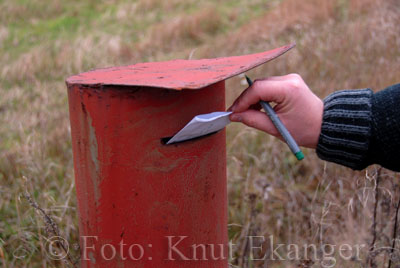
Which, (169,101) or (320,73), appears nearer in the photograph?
(169,101)

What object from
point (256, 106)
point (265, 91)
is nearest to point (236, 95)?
point (256, 106)

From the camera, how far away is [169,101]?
41.0 inches

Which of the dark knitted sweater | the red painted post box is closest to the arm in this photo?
the dark knitted sweater

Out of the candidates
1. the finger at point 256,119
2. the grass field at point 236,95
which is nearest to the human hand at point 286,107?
the finger at point 256,119

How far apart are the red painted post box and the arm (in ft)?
0.33

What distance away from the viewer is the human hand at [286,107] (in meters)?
1.10

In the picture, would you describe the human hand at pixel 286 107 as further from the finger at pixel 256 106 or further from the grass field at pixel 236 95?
the grass field at pixel 236 95

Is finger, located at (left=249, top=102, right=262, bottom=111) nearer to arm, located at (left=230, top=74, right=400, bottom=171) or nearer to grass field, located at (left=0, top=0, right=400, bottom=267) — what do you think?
arm, located at (left=230, top=74, right=400, bottom=171)

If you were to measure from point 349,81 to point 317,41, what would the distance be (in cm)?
117

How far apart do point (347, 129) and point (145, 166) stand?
54 centimetres

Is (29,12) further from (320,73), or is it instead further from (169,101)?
(169,101)

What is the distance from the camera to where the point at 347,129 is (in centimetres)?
116

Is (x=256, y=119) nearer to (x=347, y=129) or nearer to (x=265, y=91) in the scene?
(x=265, y=91)

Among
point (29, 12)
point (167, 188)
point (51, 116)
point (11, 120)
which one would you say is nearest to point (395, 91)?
point (167, 188)
